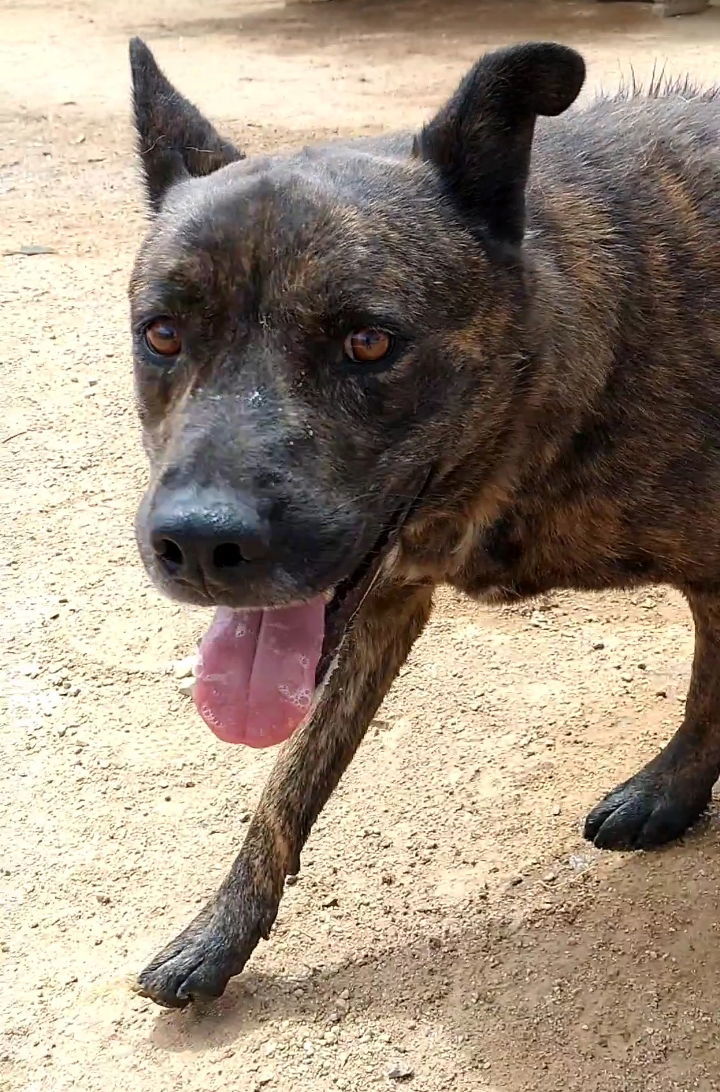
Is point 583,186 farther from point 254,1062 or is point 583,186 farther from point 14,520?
point 14,520

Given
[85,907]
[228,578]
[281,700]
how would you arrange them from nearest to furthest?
[228,578] → [281,700] → [85,907]

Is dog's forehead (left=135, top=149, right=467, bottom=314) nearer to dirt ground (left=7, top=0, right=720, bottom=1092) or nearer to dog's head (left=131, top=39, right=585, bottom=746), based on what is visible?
dog's head (left=131, top=39, right=585, bottom=746)

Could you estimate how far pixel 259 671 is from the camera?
7.74 feet

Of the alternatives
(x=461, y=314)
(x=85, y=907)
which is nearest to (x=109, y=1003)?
(x=85, y=907)

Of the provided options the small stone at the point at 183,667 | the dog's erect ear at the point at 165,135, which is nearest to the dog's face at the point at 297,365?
the dog's erect ear at the point at 165,135

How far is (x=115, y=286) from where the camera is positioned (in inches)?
252

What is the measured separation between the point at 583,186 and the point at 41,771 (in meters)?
2.15

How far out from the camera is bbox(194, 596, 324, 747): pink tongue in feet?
7.63

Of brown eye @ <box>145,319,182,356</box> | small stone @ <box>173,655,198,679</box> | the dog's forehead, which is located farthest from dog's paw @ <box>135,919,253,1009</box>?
the dog's forehead

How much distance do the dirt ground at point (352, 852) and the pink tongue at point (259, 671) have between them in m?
0.87

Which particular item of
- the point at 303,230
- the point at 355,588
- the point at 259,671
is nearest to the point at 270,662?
the point at 259,671

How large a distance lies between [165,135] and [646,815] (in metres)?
2.09

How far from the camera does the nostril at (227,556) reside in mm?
2057

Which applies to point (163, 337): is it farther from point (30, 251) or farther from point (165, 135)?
point (30, 251)
